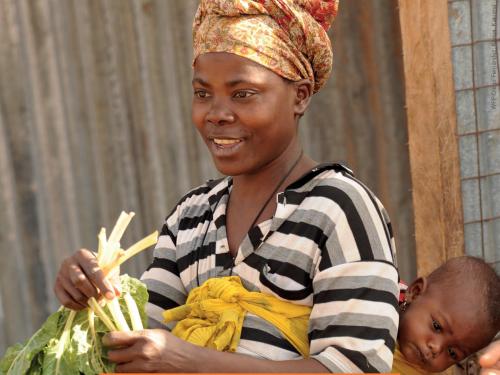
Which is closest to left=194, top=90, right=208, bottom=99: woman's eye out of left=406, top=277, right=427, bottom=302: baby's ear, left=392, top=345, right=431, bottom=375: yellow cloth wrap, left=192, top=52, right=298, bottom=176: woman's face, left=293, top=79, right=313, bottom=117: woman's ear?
left=192, top=52, right=298, bottom=176: woman's face

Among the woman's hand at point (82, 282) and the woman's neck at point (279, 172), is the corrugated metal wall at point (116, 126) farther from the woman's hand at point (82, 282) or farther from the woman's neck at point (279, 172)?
the woman's hand at point (82, 282)

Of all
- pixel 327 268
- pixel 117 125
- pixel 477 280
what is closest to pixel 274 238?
pixel 327 268

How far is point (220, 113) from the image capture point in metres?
2.83

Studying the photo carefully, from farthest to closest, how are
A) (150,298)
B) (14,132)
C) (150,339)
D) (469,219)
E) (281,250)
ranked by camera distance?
(14,132), (469,219), (150,298), (281,250), (150,339)

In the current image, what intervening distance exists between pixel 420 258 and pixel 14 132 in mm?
2390

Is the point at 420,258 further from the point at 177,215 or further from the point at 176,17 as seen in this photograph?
the point at 176,17

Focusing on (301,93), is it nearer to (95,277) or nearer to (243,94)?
(243,94)

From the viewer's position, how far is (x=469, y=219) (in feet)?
11.5

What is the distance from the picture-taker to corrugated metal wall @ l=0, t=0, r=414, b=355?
4.88 meters

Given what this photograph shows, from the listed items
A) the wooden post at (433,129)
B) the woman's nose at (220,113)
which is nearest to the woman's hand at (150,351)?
the woman's nose at (220,113)

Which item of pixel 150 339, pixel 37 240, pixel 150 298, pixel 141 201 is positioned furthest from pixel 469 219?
pixel 37 240

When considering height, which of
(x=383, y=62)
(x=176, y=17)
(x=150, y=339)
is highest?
(x=176, y=17)

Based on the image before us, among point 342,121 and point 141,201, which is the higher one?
point 342,121

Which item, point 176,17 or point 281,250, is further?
point 176,17
